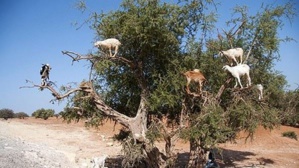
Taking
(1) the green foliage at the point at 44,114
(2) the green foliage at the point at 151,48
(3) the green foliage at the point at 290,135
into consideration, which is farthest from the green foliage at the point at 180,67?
(1) the green foliage at the point at 44,114

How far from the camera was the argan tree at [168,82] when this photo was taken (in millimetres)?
11898

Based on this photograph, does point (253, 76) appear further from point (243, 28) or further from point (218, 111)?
point (218, 111)

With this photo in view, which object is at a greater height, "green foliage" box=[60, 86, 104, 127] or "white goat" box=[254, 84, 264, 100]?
"white goat" box=[254, 84, 264, 100]

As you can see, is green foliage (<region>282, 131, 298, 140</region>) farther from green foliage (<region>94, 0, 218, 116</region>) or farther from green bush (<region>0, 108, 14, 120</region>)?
green bush (<region>0, 108, 14, 120</region>)

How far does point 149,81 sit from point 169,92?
1.69 m

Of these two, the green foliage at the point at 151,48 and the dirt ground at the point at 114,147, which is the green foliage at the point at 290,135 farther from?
the green foliage at the point at 151,48

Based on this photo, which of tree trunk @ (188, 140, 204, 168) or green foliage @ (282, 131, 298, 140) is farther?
green foliage @ (282, 131, 298, 140)

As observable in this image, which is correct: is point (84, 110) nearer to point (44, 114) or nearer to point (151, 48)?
point (151, 48)

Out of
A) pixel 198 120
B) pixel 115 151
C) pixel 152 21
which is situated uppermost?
pixel 152 21

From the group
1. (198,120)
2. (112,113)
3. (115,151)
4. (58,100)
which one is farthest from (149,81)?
(115,151)

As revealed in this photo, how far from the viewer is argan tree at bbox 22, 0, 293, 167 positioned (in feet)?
39.0

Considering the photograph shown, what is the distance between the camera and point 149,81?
547 inches

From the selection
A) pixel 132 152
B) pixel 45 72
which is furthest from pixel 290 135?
pixel 45 72

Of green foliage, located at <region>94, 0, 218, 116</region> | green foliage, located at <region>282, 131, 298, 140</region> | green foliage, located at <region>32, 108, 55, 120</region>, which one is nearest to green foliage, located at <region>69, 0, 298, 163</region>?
green foliage, located at <region>94, 0, 218, 116</region>
